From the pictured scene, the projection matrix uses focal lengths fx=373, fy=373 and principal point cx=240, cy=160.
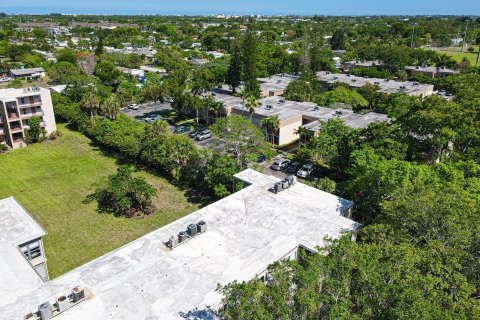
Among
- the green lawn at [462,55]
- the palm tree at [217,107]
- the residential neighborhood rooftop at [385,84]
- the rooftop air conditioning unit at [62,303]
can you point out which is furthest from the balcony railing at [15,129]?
the green lawn at [462,55]

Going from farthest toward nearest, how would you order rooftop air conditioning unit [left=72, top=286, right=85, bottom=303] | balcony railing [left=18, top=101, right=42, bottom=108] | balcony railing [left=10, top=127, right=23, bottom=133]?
1. balcony railing [left=18, top=101, right=42, bottom=108]
2. balcony railing [left=10, top=127, right=23, bottom=133]
3. rooftop air conditioning unit [left=72, top=286, right=85, bottom=303]

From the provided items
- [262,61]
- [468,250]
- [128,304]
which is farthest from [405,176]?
[262,61]

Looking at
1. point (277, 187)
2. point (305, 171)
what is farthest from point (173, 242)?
point (305, 171)

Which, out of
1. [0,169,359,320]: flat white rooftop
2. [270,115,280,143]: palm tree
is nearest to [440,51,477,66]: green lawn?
[270,115,280,143]: palm tree

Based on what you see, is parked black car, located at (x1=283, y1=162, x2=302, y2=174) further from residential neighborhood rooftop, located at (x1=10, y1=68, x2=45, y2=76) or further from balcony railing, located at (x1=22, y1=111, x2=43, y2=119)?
residential neighborhood rooftop, located at (x1=10, y1=68, x2=45, y2=76)

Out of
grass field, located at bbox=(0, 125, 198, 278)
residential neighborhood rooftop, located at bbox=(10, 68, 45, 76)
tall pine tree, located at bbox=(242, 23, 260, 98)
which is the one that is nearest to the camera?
grass field, located at bbox=(0, 125, 198, 278)

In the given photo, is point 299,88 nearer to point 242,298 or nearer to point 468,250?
point 468,250

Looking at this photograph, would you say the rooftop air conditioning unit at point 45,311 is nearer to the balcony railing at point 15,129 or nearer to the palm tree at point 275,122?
the palm tree at point 275,122
